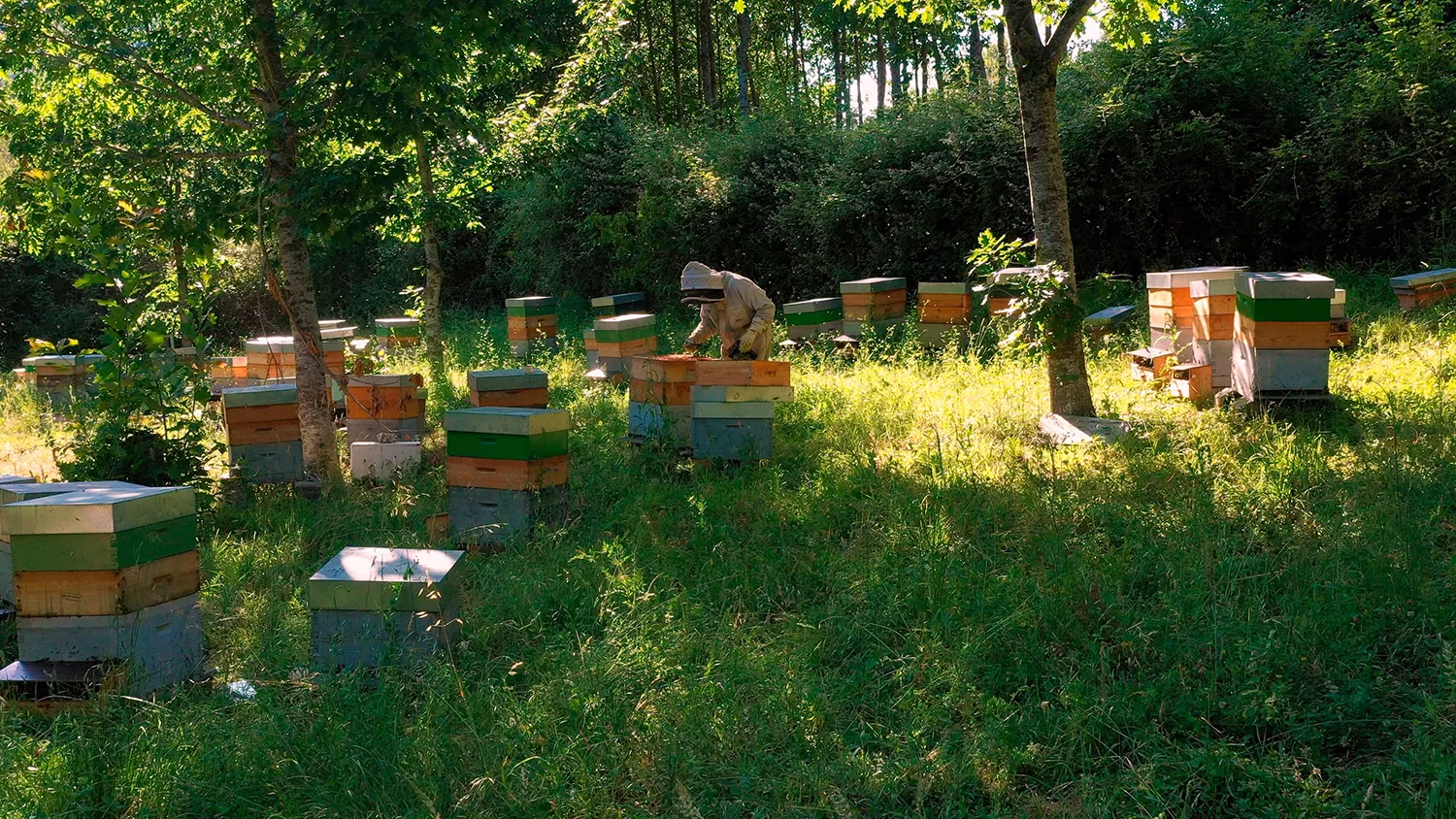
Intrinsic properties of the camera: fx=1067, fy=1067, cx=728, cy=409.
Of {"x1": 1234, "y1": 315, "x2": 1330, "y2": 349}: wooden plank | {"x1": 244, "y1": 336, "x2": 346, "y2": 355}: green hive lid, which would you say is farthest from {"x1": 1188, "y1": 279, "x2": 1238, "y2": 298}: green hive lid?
{"x1": 244, "y1": 336, "x2": 346, "y2": 355}: green hive lid

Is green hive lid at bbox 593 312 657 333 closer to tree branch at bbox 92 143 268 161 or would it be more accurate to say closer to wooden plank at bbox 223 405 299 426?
wooden plank at bbox 223 405 299 426

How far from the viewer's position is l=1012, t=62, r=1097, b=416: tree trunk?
21.8ft

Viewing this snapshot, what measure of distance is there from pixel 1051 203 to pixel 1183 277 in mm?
1387

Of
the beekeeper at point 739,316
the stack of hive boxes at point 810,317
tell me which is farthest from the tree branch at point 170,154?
the stack of hive boxes at point 810,317

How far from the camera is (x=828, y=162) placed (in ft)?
51.1

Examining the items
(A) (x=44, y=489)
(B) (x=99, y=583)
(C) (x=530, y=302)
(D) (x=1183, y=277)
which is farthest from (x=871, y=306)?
(B) (x=99, y=583)

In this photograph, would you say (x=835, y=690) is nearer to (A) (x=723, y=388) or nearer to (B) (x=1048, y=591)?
(B) (x=1048, y=591)

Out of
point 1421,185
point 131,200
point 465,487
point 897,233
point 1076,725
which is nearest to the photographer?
point 1076,725

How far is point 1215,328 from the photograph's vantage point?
6.76 meters

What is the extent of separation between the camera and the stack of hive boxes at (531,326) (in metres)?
12.8

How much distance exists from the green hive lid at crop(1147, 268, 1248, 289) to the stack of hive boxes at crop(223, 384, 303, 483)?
20.2 ft

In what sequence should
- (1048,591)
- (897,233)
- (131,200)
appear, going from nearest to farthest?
(1048,591) → (131,200) → (897,233)

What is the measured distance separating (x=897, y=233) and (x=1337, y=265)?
503cm

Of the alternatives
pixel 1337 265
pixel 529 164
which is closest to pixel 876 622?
pixel 529 164
